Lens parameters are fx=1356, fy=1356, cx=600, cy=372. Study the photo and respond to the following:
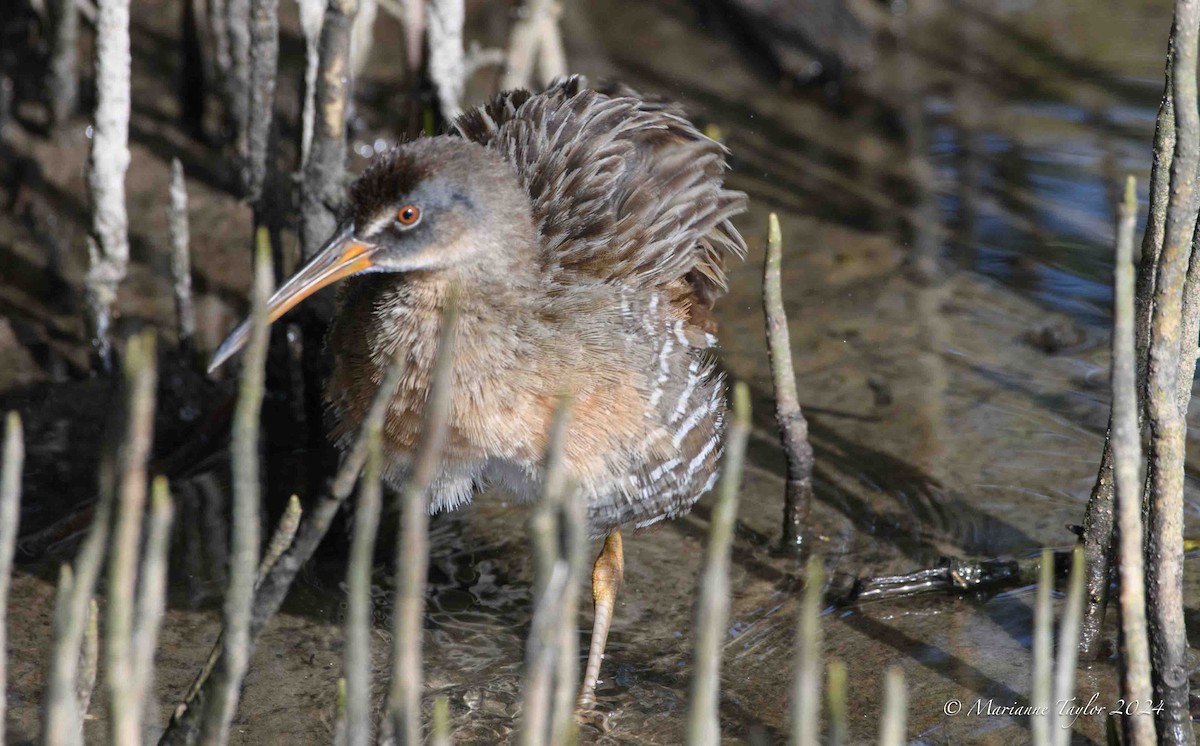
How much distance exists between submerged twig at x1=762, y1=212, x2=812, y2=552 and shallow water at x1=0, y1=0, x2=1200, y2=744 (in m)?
0.12

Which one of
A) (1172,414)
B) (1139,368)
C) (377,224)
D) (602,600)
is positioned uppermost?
(377,224)

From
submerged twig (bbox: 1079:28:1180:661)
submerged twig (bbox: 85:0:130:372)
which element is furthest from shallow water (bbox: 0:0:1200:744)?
submerged twig (bbox: 85:0:130:372)

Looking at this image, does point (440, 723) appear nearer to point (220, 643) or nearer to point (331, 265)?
point (220, 643)

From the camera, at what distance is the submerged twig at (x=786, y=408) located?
137 inches

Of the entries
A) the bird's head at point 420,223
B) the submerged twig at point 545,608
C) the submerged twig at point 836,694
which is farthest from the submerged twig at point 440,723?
the bird's head at point 420,223

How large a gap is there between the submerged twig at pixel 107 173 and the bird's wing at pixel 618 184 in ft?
3.81

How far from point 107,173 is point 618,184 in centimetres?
169

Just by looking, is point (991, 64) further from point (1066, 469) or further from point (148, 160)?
point (148, 160)

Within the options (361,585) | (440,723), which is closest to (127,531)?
(361,585)

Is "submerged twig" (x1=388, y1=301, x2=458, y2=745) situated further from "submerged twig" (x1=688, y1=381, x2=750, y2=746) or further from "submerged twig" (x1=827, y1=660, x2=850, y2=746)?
"submerged twig" (x1=827, y1=660, x2=850, y2=746)

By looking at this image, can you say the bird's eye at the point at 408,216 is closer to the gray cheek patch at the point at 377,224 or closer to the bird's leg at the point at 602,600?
the gray cheek patch at the point at 377,224

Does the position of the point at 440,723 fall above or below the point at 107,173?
below

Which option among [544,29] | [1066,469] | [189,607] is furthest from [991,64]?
[189,607]

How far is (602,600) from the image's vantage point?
3557 mm
